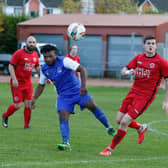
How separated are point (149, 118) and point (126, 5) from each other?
5464cm

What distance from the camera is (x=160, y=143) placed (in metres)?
11.6

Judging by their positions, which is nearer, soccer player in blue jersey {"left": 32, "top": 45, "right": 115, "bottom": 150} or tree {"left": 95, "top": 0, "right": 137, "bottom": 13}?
soccer player in blue jersey {"left": 32, "top": 45, "right": 115, "bottom": 150}

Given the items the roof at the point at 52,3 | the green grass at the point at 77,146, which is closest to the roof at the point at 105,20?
the green grass at the point at 77,146

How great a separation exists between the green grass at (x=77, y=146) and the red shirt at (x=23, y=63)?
113 cm

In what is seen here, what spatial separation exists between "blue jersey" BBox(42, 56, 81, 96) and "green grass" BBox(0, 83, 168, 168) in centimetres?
101

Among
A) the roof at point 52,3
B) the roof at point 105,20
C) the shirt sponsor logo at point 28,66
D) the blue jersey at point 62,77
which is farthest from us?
the roof at point 52,3

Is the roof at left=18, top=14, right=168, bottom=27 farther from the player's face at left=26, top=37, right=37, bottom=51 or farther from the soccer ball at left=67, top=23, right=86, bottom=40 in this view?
the player's face at left=26, top=37, right=37, bottom=51

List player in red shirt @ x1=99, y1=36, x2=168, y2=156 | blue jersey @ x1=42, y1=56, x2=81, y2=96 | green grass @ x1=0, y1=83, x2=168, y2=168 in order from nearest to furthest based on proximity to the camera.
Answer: green grass @ x1=0, y1=83, x2=168, y2=168
player in red shirt @ x1=99, y1=36, x2=168, y2=156
blue jersey @ x1=42, y1=56, x2=81, y2=96

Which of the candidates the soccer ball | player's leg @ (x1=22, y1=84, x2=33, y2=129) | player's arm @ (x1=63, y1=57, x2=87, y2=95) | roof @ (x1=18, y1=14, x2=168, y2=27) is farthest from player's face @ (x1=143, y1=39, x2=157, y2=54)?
roof @ (x1=18, y1=14, x2=168, y2=27)

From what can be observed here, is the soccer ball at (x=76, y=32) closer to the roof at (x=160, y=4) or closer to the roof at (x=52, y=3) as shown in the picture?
the roof at (x=52, y=3)

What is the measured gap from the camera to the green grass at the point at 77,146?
29.7 ft

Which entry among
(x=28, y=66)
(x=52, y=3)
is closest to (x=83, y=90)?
(x=28, y=66)

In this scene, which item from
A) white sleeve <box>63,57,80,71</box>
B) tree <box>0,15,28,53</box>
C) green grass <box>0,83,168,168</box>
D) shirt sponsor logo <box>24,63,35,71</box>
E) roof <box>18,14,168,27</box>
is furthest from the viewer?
tree <box>0,15,28,53</box>

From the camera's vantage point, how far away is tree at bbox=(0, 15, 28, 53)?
45.8 meters
